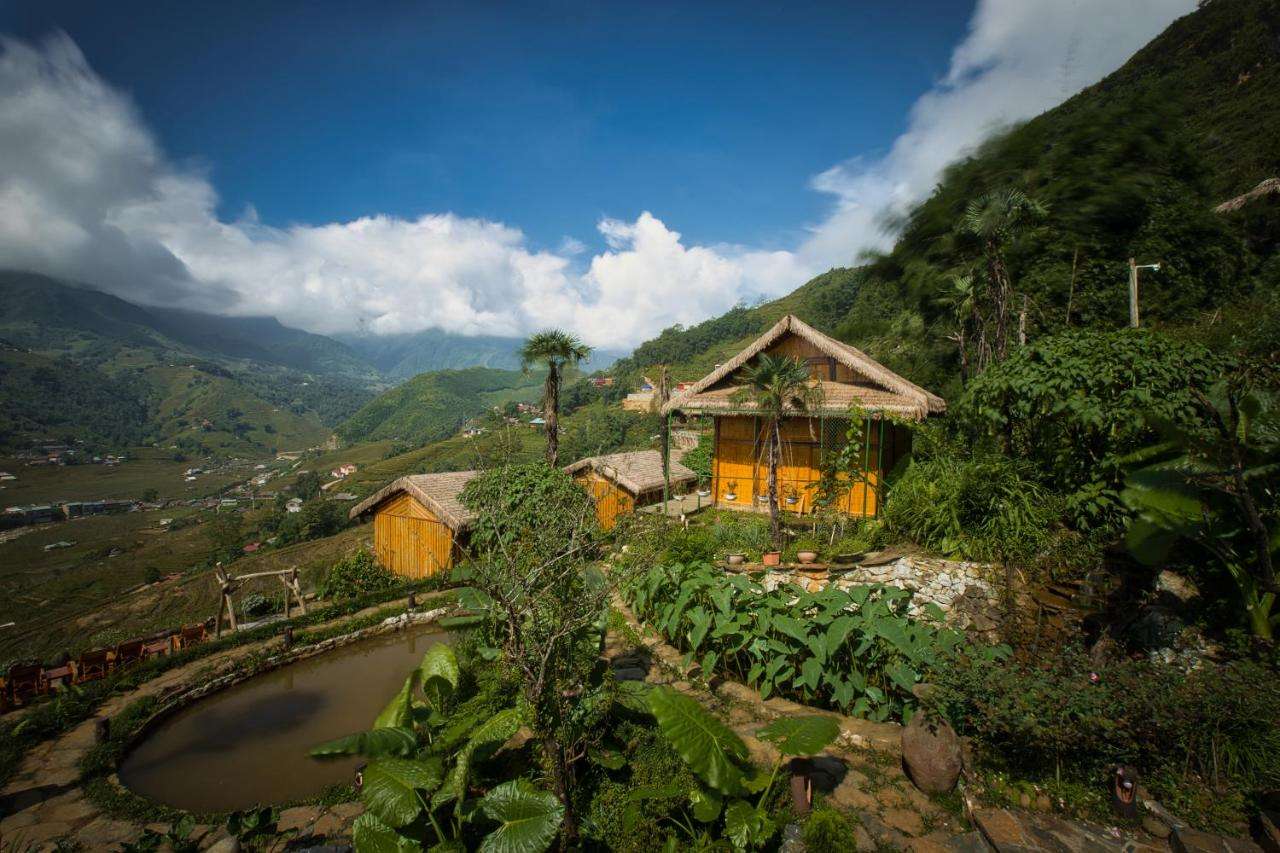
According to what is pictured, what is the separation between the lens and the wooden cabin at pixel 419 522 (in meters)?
12.9

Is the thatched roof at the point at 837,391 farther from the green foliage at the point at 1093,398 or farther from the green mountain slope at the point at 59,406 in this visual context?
the green mountain slope at the point at 59,406

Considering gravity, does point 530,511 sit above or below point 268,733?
above

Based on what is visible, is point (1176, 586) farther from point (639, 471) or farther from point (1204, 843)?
point (639, 471)

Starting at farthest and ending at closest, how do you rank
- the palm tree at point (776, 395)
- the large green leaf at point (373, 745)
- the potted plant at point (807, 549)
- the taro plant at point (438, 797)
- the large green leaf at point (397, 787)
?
the palm tree at point (776, 395) < the potted plant at point (807, 549) < the large green leaf at point (373, 745) < the large green leaf at point (397, 787) < the taro plant at point (438, 797)

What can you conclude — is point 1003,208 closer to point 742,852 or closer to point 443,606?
point 742,852

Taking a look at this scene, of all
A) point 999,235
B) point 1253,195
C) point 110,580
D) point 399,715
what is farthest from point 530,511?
point 110,580

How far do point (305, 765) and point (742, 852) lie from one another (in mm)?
5164

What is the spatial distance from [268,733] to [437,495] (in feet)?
24.0

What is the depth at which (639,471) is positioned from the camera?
16.5 meters

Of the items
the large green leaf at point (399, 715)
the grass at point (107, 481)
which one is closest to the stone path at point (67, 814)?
the large green leaf at point (399, 715)

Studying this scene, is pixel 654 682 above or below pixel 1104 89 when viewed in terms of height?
below

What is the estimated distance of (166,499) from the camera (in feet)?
240

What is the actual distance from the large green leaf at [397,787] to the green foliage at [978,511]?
6198 mm

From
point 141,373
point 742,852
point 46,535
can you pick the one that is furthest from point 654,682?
point 141,373
